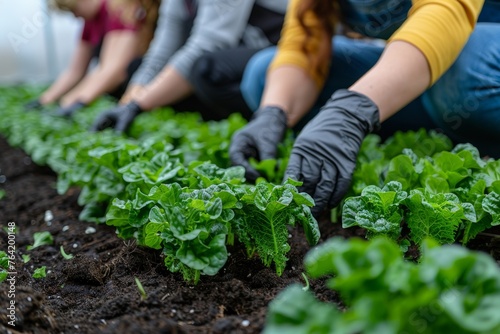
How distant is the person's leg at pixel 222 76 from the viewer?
11.2 ft

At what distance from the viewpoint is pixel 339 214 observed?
5.93ft

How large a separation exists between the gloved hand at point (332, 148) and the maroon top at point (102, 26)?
137 inches

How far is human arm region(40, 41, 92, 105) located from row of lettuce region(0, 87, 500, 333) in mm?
3013

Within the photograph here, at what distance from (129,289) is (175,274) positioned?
129mm

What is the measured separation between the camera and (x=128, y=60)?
494cm

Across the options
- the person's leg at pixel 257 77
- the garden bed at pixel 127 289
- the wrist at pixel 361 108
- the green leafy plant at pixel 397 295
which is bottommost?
the person's leg at pixel 257 77

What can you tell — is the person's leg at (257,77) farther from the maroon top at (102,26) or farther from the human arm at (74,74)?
the human arm at (74,74)

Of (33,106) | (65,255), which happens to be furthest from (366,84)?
(33,106)

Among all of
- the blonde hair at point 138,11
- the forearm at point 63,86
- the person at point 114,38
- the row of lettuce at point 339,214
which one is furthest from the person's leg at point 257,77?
the forearm at point 63,86

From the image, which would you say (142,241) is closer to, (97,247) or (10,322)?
(97,247)

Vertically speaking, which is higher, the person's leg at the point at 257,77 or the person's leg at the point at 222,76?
the person's leg at the point at 257,77

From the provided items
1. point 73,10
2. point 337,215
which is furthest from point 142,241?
point 73,10

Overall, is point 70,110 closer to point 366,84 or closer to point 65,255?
point 65,255

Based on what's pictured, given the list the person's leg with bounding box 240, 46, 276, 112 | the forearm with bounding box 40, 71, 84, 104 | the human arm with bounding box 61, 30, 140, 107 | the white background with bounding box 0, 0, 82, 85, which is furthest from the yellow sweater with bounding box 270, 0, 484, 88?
the white background with bounding box 0, 0, 82, 85
